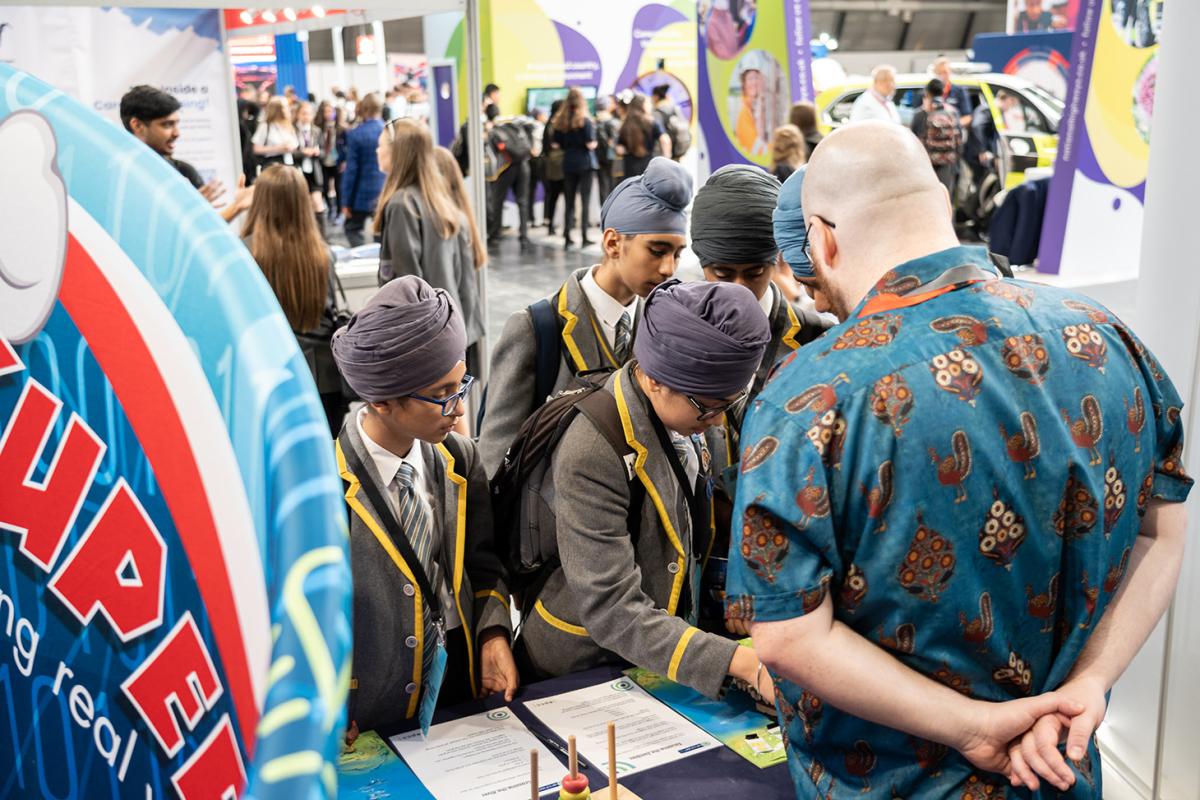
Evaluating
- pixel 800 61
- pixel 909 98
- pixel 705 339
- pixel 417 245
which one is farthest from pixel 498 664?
pixel 909 98

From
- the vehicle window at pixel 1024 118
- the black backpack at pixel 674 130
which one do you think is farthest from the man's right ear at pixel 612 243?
the black backpack at pixel 674 130

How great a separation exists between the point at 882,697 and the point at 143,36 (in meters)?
5.64

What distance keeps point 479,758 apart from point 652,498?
56 centimetres

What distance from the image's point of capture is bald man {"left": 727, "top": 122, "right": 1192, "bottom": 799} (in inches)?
Result: 51.7

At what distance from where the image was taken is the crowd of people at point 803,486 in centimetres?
133

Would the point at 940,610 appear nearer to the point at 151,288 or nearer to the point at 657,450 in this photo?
the point at 657,450

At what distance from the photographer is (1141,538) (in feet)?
5.16

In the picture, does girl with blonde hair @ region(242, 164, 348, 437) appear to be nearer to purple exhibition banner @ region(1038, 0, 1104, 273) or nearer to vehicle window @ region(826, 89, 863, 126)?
purple exhibition banner @ region(1038, 0, 1104, 273)

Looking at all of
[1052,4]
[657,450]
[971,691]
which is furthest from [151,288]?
[1052,4]

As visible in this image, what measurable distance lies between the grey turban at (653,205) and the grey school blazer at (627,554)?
2.42 ft

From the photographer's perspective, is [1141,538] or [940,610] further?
[1141,538]

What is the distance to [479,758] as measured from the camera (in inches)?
73.9

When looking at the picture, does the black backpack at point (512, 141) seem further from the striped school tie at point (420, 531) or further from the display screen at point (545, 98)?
the striped school tie at point (420, 531)

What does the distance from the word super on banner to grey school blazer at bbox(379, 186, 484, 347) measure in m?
4.16
